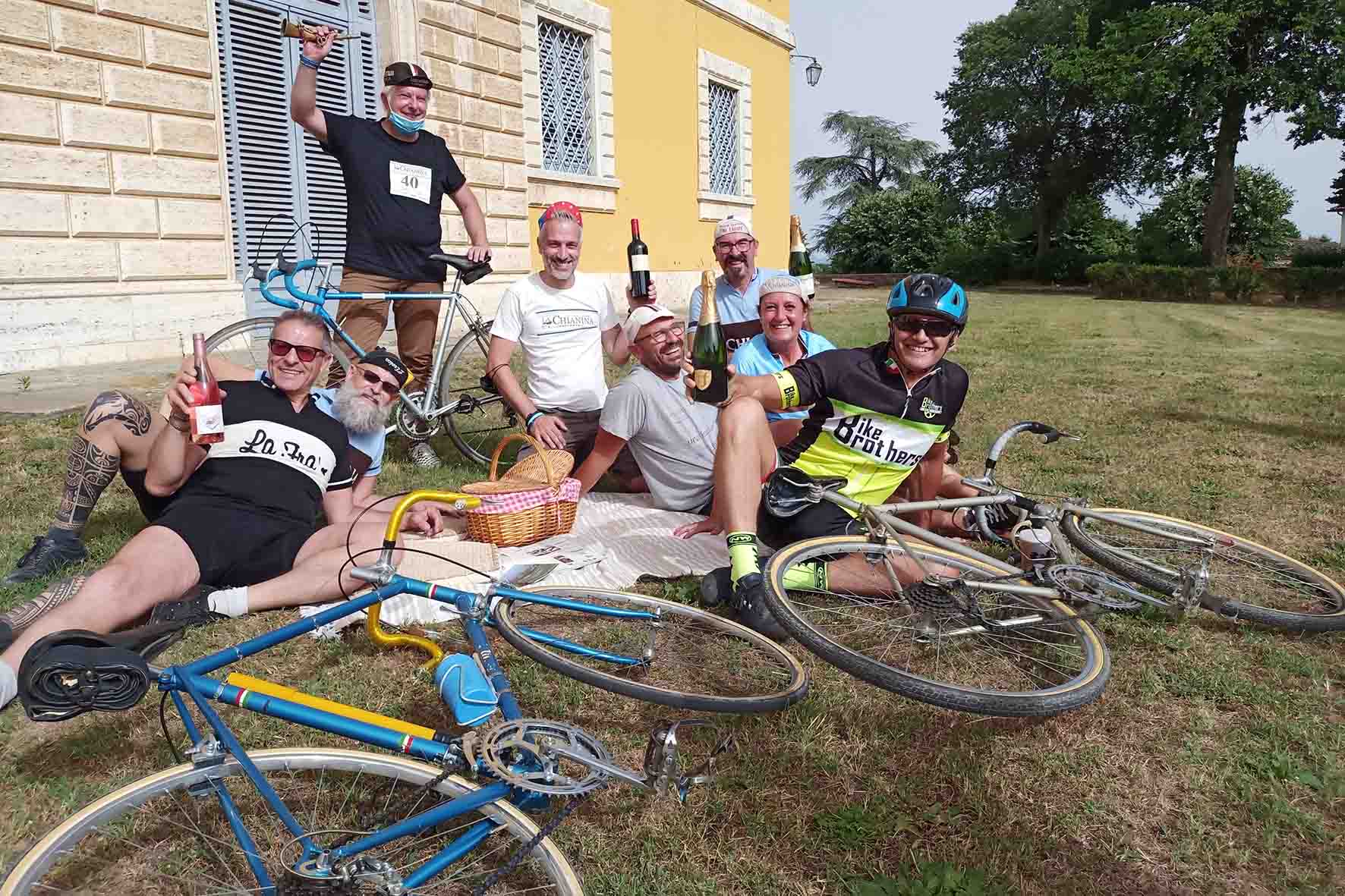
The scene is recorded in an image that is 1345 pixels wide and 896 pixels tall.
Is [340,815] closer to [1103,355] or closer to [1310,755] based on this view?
[1310,755]

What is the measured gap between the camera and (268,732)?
270 centimetres

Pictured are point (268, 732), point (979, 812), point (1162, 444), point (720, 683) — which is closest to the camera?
point (979, 812)

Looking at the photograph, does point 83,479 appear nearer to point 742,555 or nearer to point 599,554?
point 599,554

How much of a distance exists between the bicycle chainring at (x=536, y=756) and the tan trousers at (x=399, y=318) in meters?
4.09

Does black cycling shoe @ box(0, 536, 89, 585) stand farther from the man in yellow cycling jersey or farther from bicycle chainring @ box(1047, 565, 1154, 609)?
bicycle chainring @ box(1047, 565, 1154, 609)

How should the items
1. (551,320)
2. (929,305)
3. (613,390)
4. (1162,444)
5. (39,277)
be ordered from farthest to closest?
(39,277) < (1162,444) < (551,320) < (613,390) < (929,305)

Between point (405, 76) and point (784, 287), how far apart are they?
280cm

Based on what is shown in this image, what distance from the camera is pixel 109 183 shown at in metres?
8.05

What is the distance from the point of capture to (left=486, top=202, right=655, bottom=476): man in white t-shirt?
504 cm

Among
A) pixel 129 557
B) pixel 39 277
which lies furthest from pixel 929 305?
pixel 39 277

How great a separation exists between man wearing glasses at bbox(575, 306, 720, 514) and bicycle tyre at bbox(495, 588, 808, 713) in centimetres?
151

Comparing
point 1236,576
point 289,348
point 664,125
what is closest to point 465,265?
point 289,348

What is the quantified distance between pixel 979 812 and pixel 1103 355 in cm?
1068

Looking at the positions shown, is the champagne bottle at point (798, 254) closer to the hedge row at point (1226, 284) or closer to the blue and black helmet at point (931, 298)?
the blue and black helmet at point (931, 298)
